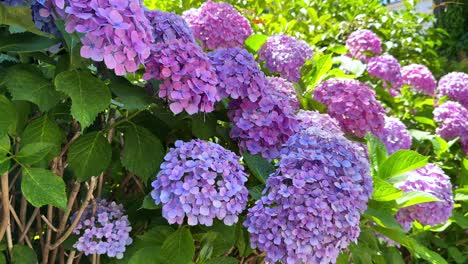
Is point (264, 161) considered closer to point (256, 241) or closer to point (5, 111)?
point (256, 241)

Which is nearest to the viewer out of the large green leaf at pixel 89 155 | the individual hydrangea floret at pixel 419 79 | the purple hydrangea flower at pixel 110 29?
the purple hydrangea flower at pixel 110 29

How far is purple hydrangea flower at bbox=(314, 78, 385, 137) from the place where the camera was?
171 centimetres

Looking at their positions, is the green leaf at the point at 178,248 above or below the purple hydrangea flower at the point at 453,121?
above

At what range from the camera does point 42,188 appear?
99 cm

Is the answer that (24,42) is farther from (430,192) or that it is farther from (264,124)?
(430,192)

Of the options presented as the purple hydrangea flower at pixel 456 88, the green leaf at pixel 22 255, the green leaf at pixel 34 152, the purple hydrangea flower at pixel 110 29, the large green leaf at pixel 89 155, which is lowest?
the purple hydrangea flower at pixel 456 88

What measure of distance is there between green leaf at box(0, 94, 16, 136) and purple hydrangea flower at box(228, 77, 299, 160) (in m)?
0.49

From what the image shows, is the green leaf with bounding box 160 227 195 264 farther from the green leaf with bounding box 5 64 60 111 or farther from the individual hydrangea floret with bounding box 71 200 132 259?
the green leaf with bounding box 5 64 60 111

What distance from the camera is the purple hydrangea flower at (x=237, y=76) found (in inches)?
50.5

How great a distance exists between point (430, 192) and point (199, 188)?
3.88ft

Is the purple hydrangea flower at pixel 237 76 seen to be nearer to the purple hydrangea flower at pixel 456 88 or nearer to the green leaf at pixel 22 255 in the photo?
the green leaf at pixel 22 255

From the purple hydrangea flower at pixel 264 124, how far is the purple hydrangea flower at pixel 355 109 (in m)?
0.43

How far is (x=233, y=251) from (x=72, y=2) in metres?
0.76

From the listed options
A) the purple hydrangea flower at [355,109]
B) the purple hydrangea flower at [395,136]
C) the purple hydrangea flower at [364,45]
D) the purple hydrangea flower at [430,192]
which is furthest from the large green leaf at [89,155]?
the purple hydrangea flower at [364,45]
